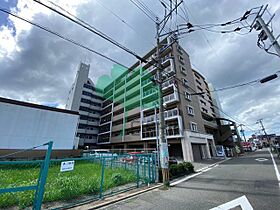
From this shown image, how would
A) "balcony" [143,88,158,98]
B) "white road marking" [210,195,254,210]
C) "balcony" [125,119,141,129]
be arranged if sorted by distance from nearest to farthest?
1. "white road marking" [210,195,254,210]
2. "balcony" [143,88,158,98]
3. "balcony" [125,119,141,129]

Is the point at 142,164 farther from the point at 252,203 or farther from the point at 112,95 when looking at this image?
the point at 112,95

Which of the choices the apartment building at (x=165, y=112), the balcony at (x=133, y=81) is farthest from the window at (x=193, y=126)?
the balcony at (x=133, y=81)

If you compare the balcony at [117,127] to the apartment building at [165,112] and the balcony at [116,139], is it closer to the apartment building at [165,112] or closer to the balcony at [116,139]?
the apartment building at [165,112]

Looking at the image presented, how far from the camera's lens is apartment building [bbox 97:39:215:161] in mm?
20369

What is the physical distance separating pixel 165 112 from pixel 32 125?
1807cm

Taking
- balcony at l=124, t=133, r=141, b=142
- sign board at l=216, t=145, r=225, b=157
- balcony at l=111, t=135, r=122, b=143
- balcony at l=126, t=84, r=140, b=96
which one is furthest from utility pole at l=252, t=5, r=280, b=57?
balcony at l=111, t=135, r=122, b=143

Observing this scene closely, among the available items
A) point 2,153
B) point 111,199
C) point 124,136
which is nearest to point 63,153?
point 2,153

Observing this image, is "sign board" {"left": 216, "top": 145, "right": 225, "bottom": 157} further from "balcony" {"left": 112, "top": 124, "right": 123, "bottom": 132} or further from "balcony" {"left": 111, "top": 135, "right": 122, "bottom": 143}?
"balcony" {"left": 112, "top": 124, "right": 123, "bottom": 132}

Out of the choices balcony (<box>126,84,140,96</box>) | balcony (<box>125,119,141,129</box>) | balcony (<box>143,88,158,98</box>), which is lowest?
balcony (<box>125,119,141,129</box>)

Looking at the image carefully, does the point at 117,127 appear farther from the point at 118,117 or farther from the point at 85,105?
the point at 85,105

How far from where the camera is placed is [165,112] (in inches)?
866

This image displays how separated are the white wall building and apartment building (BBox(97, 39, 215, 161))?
38.8 ft

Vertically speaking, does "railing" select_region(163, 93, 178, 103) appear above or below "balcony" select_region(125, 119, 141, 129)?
above

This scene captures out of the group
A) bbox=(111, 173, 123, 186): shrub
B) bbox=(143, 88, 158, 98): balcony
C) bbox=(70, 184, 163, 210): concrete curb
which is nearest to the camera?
bbox=(70, 184, 163, 210): concrete curb
